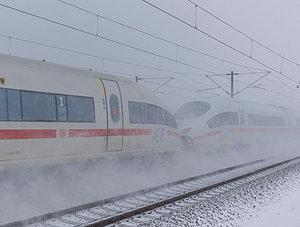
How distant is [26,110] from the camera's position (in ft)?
21.8

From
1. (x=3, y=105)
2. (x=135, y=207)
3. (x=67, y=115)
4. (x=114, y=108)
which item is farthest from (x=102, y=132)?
(x=135, y=207)

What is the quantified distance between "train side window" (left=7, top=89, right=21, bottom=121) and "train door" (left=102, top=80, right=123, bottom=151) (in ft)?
8.03

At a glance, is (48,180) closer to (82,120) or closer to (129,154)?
(82,120)

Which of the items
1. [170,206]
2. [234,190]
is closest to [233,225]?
[170,206]

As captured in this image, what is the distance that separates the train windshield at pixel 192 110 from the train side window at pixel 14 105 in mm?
8860

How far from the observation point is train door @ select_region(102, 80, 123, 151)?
8.51 metres

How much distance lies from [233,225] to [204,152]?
28.3 feet

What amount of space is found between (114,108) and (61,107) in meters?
1.69

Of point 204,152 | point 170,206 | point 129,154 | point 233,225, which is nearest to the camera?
point 233,225

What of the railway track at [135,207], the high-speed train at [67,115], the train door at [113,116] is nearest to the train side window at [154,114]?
the high-speed train at [67,115]

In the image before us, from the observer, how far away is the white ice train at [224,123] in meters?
13.7

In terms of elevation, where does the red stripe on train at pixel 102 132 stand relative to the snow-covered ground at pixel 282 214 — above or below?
above

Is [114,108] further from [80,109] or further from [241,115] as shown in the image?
[241,115]

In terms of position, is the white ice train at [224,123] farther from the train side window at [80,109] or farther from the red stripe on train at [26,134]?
the red stripe on train at [26,134]
